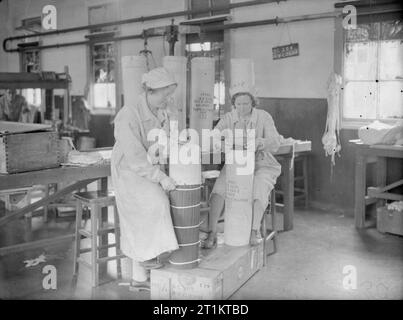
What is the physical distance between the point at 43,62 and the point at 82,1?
2.20 metres

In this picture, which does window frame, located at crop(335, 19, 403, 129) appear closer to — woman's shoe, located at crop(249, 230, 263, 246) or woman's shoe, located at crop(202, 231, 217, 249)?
woman's shoe, located at crop(249, 230, 263, 246)

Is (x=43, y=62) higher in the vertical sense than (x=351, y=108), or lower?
higher

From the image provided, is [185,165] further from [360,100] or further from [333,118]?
[360,100]

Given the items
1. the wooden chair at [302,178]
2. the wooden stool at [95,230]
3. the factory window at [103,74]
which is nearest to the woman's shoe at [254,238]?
the wooden stool at [95,230]

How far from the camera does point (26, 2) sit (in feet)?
35.1

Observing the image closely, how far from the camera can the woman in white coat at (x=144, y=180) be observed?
3.29 metres

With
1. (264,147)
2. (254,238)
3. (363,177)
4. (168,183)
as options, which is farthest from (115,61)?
(168,183)

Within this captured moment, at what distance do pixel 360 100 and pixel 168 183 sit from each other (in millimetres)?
3629

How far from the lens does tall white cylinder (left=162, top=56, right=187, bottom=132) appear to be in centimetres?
466

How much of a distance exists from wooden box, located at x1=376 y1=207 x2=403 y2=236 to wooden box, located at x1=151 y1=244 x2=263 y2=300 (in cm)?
208

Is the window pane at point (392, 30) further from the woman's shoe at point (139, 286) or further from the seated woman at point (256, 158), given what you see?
the woman's shoe at point (139, 286)
